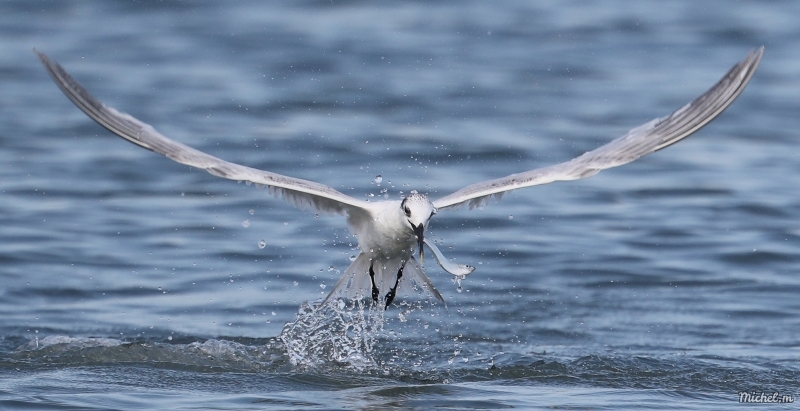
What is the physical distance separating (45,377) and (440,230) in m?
5.49

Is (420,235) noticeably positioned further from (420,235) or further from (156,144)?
(156,144)

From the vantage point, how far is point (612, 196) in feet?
44.1

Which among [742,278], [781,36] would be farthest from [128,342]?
[781,36]

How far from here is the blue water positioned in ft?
25.9

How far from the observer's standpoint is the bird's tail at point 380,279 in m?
8.73

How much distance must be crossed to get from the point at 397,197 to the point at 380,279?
14.5 feet

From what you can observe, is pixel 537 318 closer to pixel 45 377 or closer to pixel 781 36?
pixel 45 377

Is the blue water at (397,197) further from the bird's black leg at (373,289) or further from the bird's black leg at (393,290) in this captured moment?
the bird's black leg at (393,290)

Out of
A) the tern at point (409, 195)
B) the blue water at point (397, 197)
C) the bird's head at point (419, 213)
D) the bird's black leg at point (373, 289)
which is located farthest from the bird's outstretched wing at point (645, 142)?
the blue water at point (397, 197)

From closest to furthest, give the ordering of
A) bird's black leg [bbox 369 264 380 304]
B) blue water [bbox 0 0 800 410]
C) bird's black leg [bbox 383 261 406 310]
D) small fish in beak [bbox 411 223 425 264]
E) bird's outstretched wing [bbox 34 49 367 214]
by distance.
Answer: small fish in beak [bbox 411 223 425 264], bird's outstretched wing [bbox 34 49 367 214], blue water [bbox 0 0 800 410], bird's black leg [bbox 383 261 406 310], bird's black leg [bbox 369 264 380 304]

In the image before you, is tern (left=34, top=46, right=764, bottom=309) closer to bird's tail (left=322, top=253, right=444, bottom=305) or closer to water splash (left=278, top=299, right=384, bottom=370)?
bird's tail (left=322, top=253, right=444, bottom=305)

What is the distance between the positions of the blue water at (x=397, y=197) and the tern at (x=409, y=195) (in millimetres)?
485

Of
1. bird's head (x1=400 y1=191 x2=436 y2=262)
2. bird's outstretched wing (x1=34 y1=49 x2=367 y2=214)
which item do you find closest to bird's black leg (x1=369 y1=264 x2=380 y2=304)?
bird's outstretched wing (x1=34 y1=49 x2=367 y2=214)

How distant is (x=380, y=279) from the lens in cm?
889
